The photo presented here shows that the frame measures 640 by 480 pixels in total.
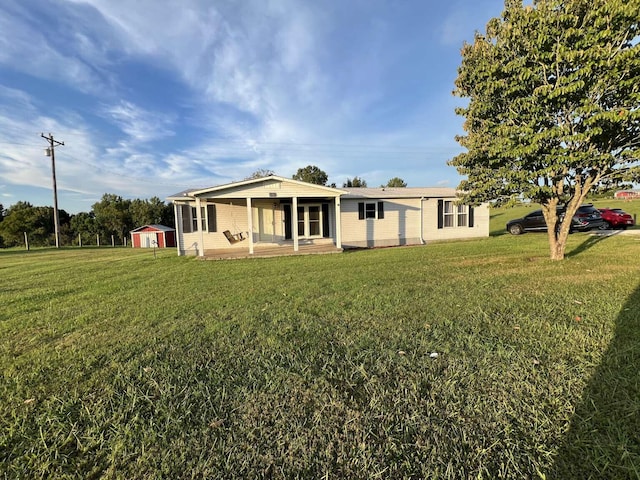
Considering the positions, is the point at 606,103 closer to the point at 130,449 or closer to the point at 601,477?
the point at 601,477

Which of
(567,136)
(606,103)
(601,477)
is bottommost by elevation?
(601,477)

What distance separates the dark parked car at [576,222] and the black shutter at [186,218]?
17.9m

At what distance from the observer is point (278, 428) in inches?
85.2

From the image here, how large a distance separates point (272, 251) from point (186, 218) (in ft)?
14.6

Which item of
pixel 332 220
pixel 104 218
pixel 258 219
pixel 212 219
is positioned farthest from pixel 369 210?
pixel 104 218

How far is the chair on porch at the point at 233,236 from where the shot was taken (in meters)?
14.7

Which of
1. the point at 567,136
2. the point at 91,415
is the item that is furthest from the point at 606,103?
the point at 91,415

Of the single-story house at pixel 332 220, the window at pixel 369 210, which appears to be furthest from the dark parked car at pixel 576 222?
the window at pixel 369 210

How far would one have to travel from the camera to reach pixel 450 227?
664 inches

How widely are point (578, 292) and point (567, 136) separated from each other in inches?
140

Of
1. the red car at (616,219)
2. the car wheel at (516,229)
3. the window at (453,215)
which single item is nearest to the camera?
the window at (453,215)

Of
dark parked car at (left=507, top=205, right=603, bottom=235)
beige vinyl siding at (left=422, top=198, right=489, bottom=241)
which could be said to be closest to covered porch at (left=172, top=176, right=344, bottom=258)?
beige vinyl siding at (left=422, top=198, right=489, bottom=241)

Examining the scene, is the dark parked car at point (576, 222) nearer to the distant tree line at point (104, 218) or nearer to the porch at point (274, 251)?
the porch at point (274, 251)

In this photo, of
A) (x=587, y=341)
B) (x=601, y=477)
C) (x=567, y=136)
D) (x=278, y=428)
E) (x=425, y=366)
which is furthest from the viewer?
(x=567, y=136)
